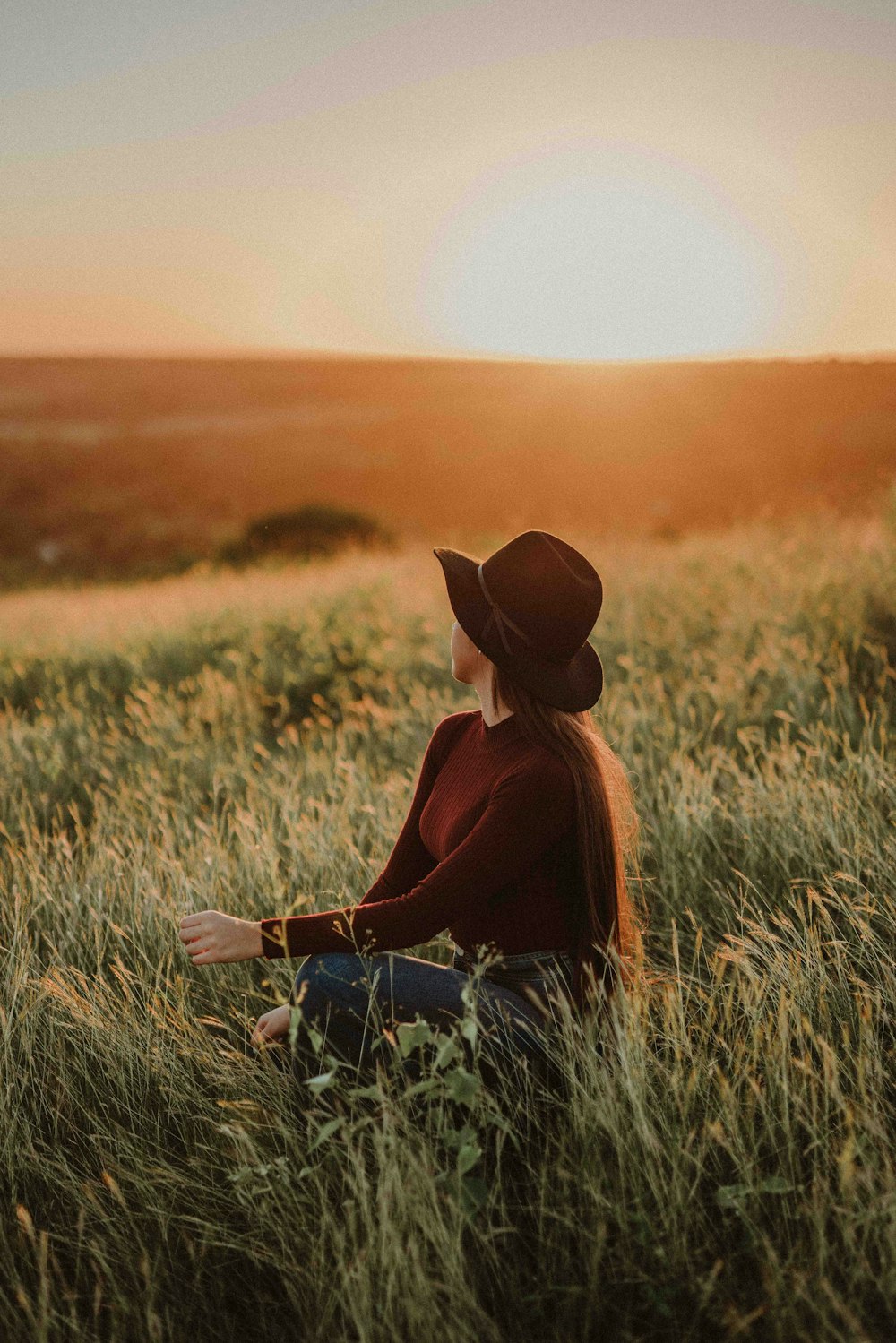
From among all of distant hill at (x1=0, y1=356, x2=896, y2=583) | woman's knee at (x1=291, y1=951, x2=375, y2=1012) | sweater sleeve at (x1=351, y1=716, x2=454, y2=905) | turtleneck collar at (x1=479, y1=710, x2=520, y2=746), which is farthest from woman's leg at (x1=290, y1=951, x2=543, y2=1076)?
distant hill at (x1=0, y1=356, x2=896, y2=583)

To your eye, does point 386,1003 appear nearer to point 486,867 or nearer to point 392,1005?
point 392,1005

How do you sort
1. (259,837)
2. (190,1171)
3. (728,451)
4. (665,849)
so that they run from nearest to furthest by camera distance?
(190,1171), (665,849), (259,837), (728,451)

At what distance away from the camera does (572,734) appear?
2.37 m

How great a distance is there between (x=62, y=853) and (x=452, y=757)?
6.39ft

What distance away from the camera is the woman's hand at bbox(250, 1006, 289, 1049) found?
Result: 2.35m

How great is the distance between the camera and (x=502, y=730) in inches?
96.7

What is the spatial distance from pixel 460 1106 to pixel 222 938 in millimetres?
653

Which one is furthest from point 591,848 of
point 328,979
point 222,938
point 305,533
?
point 305,533

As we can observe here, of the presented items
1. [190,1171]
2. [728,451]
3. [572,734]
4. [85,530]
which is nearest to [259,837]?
[190,1171]

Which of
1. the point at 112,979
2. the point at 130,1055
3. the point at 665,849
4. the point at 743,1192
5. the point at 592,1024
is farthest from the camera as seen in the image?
the point at 665,849

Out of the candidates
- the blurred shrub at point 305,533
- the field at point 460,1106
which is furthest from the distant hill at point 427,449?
the field at point 460,1106

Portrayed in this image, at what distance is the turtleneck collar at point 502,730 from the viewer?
2.43 meters

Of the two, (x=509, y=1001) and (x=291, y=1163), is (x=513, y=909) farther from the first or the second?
(x=291, y=1163)

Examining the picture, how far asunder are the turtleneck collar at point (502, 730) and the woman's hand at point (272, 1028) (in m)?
0.83
